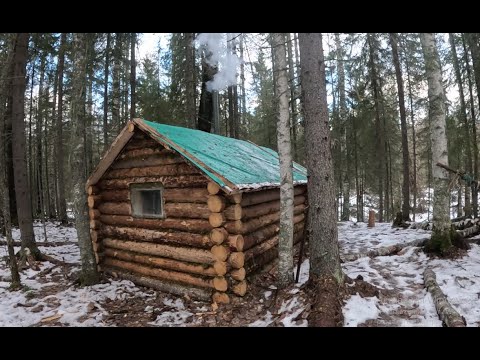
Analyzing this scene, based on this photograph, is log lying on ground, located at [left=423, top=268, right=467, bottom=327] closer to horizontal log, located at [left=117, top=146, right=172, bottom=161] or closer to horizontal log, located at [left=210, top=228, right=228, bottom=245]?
horizontal log, located at [left=210, top=228, right=228, bottom=245]

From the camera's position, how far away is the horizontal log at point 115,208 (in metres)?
7.70

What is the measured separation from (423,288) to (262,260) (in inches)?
125

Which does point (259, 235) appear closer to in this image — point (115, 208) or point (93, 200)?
point (115, 208)

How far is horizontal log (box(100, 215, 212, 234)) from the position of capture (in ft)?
20.9

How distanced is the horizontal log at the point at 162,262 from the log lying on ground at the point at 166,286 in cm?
35

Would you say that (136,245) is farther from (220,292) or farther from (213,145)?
(213,145)

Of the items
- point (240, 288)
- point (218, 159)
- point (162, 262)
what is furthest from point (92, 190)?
point (240, 288)

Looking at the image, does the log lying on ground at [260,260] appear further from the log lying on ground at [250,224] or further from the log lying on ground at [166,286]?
the log lying on ground at [166,286]

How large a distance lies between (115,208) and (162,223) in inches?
68.3

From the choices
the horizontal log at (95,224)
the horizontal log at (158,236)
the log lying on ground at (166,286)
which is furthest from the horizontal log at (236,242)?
the horizontal log at (95,224)

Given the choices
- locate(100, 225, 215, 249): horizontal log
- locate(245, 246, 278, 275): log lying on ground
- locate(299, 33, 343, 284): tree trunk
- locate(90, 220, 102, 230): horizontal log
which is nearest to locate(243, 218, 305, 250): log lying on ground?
locate(245, 246, 278, 275): log lying on ground

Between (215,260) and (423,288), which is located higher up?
(215,260)

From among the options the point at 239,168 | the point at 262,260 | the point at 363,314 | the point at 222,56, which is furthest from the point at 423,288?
the point at 222,56
